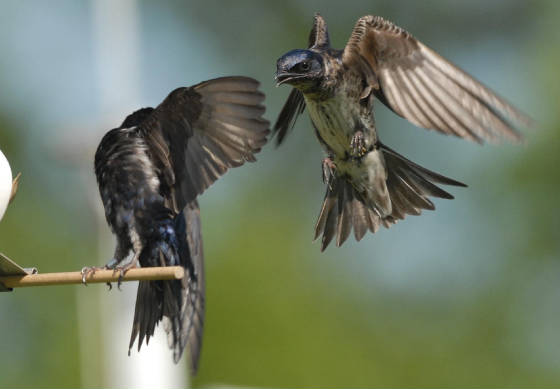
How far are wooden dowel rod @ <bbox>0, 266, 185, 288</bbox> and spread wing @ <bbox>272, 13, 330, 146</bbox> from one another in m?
1.51

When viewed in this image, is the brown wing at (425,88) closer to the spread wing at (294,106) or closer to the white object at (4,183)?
the spread wing at (294,106)

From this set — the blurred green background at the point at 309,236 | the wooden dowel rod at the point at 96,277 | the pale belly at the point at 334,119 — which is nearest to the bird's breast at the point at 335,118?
the pale belly at the point at 334,119

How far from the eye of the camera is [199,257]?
6.38m

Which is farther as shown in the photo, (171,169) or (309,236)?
(309,236)

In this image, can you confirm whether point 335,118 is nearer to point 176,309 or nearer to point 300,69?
point 300,69

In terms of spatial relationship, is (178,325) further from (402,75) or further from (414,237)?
(414,237)

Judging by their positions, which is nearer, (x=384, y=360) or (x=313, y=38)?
(x=313, y=38)

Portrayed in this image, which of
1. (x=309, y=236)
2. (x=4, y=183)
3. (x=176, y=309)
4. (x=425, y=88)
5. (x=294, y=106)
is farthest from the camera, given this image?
(x=309, y=236)

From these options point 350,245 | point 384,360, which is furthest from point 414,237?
point 384,360

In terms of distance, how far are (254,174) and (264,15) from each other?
12.8ft

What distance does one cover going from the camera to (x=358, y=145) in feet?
19.3

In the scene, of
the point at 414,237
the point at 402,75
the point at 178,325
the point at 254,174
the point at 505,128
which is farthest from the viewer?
the point at 254,174

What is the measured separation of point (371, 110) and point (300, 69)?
0.46m

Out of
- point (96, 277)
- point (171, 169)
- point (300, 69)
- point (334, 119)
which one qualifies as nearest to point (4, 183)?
point (96, 277)
